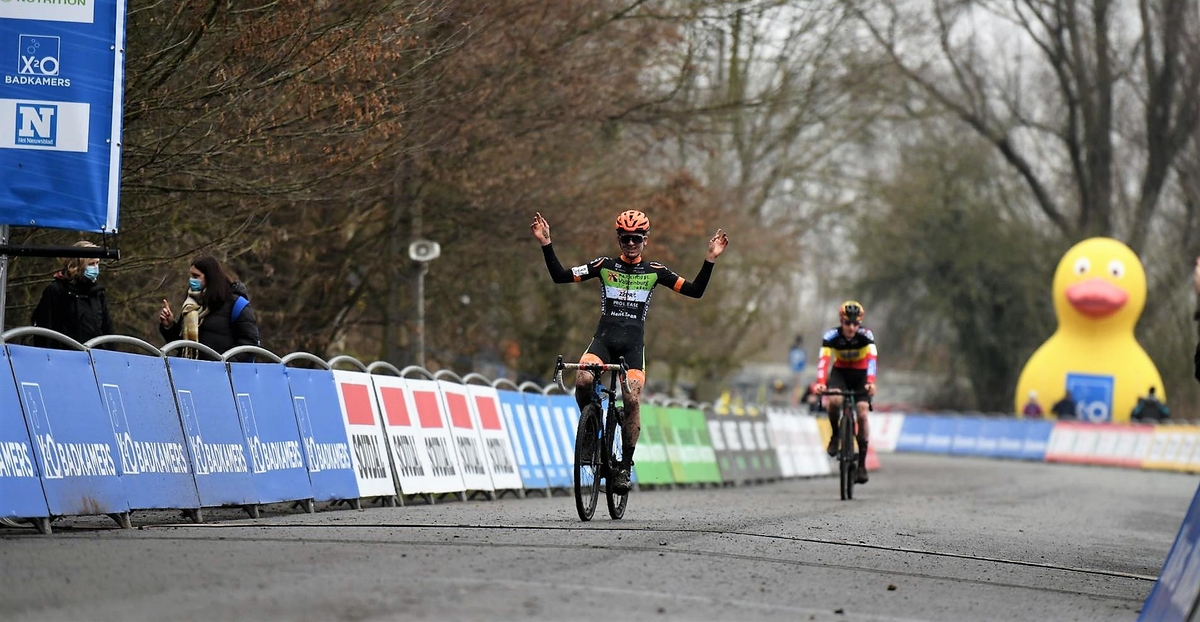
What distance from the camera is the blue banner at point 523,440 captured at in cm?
1805

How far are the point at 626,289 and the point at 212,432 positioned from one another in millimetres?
3011

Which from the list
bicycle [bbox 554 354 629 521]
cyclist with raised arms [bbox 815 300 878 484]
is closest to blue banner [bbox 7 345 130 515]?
bicycle [bbox 554 354 629 521]

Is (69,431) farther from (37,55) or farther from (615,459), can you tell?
(615,459)

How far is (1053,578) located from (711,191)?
80.1 ft

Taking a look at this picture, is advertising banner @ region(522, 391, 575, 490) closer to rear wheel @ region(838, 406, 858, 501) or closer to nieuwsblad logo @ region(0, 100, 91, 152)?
rear wheel @ region(838, 406, 858, 501)

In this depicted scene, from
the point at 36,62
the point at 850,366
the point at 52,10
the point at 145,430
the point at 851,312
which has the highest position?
the point at 52,10

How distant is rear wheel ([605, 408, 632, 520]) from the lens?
13.1 m

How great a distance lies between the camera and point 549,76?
23547 mm

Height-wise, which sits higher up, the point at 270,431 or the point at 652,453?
the point at 270,431

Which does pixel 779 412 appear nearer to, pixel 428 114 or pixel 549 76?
pixel 549 76

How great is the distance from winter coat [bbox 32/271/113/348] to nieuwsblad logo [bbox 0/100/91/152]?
2.33 meters

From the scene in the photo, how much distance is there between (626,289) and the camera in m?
13.0

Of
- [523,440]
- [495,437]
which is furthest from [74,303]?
[523,440]

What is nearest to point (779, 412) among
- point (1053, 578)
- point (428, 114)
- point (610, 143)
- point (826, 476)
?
point (826, 476)
